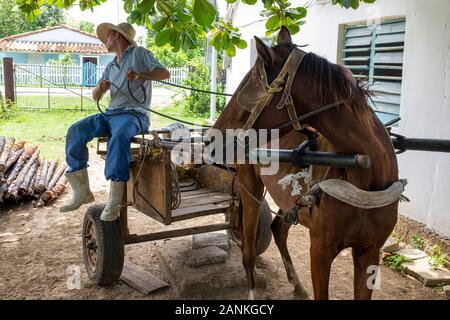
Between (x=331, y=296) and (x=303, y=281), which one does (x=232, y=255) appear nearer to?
(x=303, y=281)

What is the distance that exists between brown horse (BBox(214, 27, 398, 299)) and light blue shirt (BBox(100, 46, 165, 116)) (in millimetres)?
1756

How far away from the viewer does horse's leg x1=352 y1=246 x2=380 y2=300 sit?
2.64 metres

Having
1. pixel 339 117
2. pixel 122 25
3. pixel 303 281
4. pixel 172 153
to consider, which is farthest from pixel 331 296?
pixel 122 25

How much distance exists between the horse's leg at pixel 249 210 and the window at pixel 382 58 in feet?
8.89

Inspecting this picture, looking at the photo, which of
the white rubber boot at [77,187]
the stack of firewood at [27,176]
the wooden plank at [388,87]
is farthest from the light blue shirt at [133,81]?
the stack of firewood at [27,176]

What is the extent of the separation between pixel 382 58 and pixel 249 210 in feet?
12.0

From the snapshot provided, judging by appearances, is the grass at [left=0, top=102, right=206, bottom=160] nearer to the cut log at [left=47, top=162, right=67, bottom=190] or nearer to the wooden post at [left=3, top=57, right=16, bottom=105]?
the wooden post at [left=3, top=57, right=16, bottom=105]

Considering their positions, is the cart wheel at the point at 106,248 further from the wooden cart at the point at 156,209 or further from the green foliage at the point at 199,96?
the green foliage at the point at 199,96

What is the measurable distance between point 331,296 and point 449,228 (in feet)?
5.77

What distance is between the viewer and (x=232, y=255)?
15.5ft

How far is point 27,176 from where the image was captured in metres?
7.42

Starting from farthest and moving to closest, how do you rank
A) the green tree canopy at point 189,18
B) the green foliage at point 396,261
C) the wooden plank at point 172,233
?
the green foliage at point 396,261, the wooden plank at point 172,233, the green tree canopy at point 189,18

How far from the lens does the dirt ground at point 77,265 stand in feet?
13.8

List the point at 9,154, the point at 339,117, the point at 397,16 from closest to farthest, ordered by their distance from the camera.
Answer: the point at 339,117
the point at 397,16
the point at 9,154
